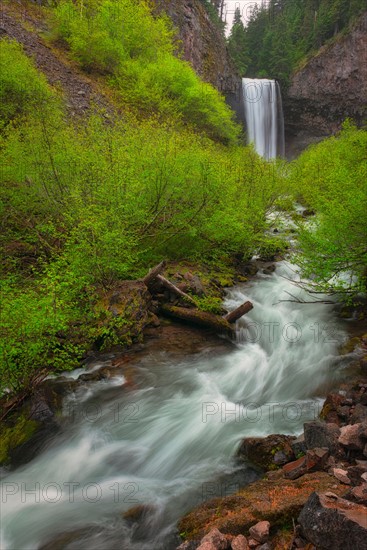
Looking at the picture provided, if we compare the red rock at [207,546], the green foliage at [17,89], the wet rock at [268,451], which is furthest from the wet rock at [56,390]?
the green foliage at [17,89]

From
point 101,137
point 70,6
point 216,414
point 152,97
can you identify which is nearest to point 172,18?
point 70,6

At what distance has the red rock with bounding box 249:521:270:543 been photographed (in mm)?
3891

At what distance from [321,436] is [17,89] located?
19.8 meters

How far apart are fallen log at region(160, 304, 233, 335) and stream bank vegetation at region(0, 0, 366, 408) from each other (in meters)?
0.45

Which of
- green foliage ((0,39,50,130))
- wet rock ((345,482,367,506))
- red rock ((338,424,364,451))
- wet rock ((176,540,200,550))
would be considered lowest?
wet rock ((176,540,200,550))

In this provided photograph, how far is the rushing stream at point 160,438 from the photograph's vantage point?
565cm

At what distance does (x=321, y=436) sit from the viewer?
5531mm

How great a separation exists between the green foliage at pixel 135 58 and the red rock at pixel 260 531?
29.0 meters

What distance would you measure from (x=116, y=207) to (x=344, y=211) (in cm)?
711

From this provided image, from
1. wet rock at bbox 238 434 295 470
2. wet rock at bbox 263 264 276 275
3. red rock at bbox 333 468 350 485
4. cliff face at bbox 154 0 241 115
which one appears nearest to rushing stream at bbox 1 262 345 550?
wet rock at bbox 238 434 295 470

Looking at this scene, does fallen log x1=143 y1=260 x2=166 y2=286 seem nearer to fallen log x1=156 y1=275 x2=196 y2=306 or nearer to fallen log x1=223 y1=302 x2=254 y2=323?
fallen log x1=156 y1=275 x2=196 y2=306

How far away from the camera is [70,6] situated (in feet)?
102

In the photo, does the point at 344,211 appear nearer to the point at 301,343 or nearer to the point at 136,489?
the point at 301,343

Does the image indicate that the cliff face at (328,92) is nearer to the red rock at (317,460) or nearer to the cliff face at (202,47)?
the cliff face at (202,47)
